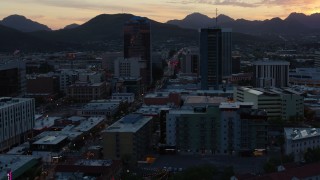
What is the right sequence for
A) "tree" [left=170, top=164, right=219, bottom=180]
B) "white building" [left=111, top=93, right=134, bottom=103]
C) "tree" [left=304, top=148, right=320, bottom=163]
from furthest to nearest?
"white building" [left=111, top=93, right=134, bottom=103] < "tree" [left=304, top=148, right=320, bottom=163] < "tree" [left=170, top=164, right=219, bottom=180]

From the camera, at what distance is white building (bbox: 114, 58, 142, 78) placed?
1086 inches

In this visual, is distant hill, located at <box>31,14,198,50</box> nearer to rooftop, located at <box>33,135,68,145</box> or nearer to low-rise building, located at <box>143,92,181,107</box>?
low-rise building, located at <box>143,92,181,107</box>

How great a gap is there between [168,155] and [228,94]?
9.49 metres

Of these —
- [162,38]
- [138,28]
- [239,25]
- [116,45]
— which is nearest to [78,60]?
[138,28]

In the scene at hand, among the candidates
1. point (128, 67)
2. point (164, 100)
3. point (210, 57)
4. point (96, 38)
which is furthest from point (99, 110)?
point (96, 38)

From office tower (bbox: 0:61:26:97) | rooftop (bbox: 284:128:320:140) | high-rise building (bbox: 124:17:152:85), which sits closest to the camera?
rooftop (bbox: 284:128:320:140)

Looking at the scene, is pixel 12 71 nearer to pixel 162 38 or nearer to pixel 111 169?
pixel 111 169

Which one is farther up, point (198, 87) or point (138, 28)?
point (138, 28)

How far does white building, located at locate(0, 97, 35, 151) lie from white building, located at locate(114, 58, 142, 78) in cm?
1349

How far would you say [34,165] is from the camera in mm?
10031

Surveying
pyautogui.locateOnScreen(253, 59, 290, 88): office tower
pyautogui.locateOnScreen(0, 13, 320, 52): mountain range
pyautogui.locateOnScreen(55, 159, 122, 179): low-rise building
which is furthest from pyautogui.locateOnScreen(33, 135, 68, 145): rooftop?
pyautogui.locateOnScreen(0, 13, 320, 52): mountain range

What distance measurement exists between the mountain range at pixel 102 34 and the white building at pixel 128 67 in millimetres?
25840

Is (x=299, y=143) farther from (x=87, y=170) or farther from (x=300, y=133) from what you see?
(x=87, y=170)

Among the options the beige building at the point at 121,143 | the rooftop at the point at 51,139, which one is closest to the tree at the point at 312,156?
the beige building at the point at 121,143
